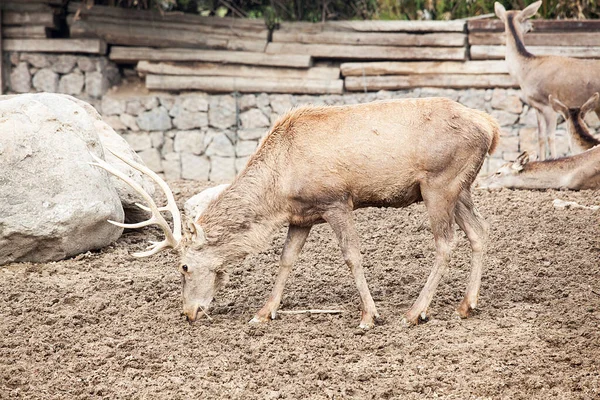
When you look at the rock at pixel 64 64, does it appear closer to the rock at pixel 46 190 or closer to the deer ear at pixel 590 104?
the rock at pixel 46 190

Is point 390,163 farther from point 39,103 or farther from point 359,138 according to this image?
point 39,103

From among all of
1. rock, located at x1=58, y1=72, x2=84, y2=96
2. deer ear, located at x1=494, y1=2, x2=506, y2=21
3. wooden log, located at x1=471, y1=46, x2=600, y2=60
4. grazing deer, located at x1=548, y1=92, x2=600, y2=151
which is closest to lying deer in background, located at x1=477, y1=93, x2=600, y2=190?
grazing deer, located at x1=548, y1=92, x2=600, y2=151

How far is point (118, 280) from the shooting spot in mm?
6770

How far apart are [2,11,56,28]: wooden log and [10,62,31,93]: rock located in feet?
2.25

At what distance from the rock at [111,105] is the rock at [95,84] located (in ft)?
0.52

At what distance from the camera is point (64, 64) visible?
13781mm

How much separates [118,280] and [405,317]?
8.04 feet

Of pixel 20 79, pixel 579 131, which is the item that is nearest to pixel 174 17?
pixel 20 79

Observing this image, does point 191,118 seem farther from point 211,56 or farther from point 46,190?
point 46,190

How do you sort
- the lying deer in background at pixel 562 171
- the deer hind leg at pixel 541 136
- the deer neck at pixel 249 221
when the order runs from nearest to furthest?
the deer neck at pixel 249 221 < the lying deer in background at pixel 562 171 < the deer hind leg at pixel 541 136

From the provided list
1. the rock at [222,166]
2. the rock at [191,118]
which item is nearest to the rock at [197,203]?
the rock at [222,166]

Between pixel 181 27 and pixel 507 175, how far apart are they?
20.5ft

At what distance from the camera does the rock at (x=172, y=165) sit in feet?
44.8

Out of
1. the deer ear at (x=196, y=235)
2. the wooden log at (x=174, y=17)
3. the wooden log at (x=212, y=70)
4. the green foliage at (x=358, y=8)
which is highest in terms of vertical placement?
the green foliage at (x=358, y=8)
